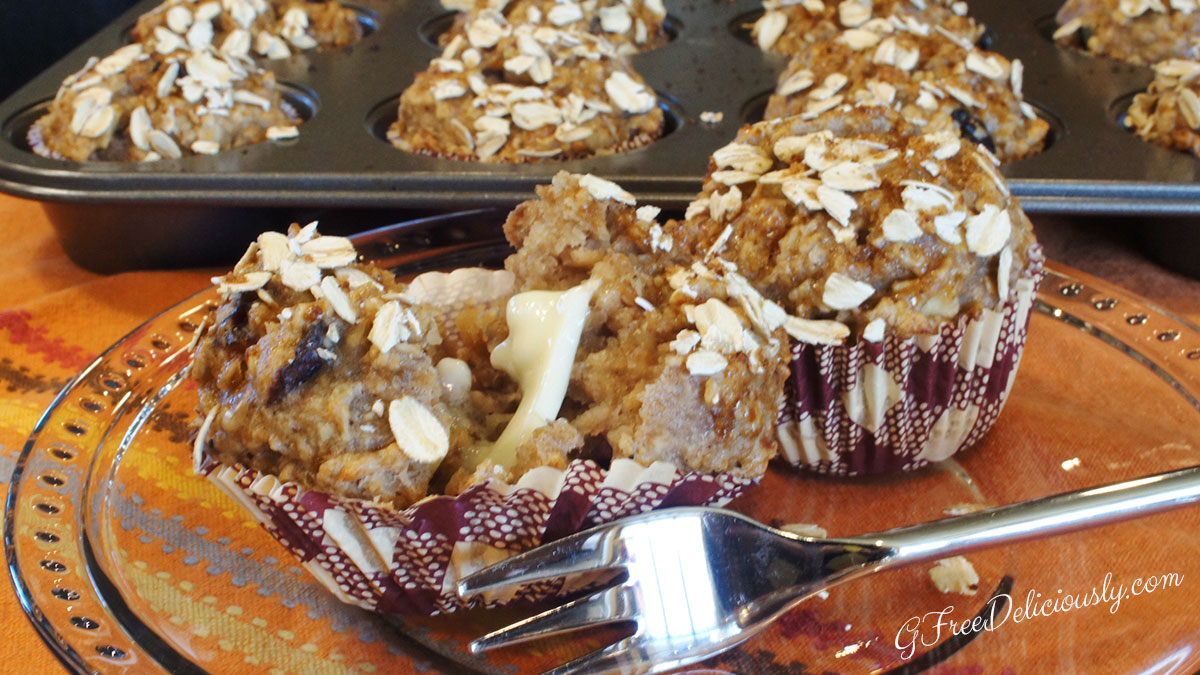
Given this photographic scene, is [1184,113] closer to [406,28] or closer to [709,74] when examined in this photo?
[709,74]

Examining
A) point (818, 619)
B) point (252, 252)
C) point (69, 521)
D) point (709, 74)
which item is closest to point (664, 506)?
point (818, 619)

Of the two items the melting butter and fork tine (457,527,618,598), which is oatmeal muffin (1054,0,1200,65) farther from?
fork tine (457,527,618,598)

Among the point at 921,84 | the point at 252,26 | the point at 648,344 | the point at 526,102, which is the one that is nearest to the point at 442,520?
the point at 648,344

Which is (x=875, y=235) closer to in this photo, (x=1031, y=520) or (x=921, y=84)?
(x=1031, y=520)

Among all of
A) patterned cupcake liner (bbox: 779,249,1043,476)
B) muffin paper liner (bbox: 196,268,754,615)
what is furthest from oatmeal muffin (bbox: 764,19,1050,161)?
muffin paper liner (bbox: 196,268,754,615)

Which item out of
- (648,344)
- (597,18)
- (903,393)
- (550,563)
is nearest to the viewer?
(550,563)
